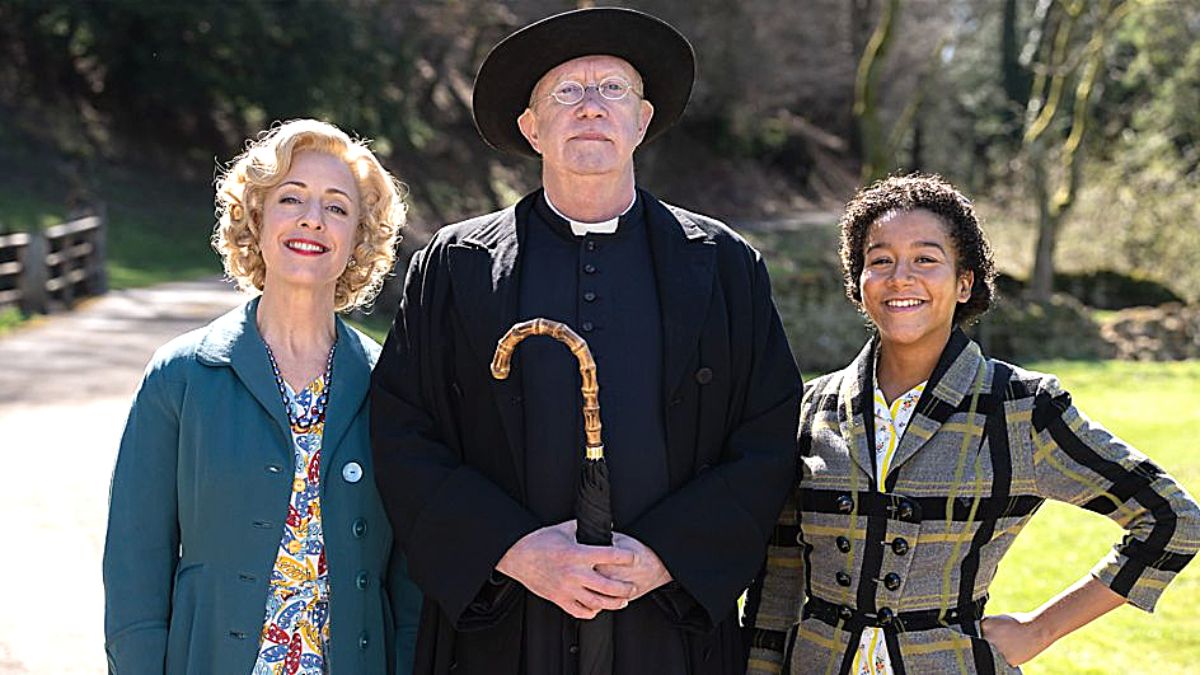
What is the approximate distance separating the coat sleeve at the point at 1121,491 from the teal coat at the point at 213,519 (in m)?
1.42

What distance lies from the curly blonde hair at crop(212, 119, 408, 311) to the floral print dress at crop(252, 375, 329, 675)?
1.29 feet

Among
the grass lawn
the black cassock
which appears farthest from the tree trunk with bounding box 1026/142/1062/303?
the black cassock

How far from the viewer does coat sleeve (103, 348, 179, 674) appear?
276 cm

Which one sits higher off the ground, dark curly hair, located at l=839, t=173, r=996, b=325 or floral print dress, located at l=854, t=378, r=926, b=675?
dark curly hair, located at l=839, t=173, r=996, b=325

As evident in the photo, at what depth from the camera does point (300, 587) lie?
9.26 feet

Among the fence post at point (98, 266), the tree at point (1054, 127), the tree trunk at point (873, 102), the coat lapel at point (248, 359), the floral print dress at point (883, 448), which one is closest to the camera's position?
the floral print dress at point (883, 448)

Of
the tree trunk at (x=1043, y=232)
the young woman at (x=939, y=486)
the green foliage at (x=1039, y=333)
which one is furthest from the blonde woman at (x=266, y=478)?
the tree trunk at (x=1043, y=232)

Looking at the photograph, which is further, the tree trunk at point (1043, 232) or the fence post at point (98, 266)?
the tree trunk at point (1043, 232)

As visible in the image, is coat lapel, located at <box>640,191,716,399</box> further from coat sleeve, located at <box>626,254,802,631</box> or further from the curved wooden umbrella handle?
the curved wooden umbrella handle

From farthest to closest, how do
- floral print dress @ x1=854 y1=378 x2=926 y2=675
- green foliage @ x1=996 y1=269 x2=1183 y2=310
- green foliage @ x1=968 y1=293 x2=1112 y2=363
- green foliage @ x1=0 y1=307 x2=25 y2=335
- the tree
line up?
green foliage @ x1=996 y1=269 x2=1183 y2=310 → the tree → green foliage @ x1=968 y1=293 x2=1112 y2=363 → green foliage @ x1=0 y1=307 x2=25 y2=335 → floral print dress @ x1=854 y1=378 x2=926 y2=675

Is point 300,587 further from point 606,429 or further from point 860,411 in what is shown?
point 860,411

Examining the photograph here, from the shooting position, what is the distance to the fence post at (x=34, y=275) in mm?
14039

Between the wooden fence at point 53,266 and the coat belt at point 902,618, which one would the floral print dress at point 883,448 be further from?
the wooden fence at point 53,266

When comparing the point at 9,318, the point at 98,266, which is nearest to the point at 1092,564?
the point at 9,318
